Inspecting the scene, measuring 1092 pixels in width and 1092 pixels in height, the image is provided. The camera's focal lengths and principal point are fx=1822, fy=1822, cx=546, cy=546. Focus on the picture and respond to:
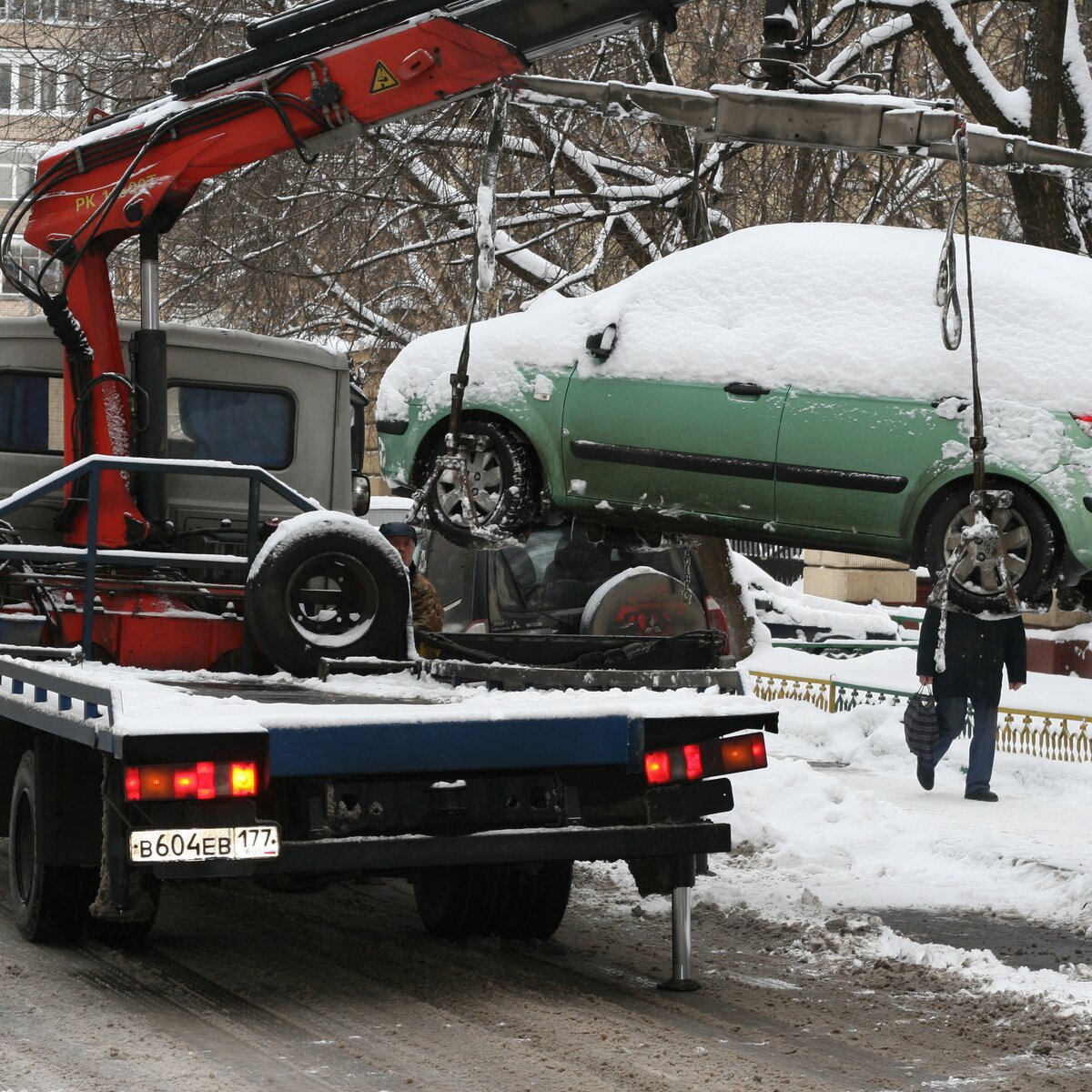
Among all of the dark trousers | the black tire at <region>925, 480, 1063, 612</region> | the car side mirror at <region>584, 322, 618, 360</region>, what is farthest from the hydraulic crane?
the dark trousers

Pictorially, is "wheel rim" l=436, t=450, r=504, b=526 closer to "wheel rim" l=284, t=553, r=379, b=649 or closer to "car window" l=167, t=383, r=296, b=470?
"car window" l=167, t=383, r=296, b=470

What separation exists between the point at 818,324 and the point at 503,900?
10.2ft

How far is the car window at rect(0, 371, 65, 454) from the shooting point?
8.02 m

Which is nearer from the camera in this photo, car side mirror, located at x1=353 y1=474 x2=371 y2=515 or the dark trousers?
car side mirror, located at x1=353 y1=474 x2=371 y2=515

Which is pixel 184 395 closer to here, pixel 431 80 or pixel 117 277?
pixel 431 80

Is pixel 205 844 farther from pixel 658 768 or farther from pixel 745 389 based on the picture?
pixel 745 389

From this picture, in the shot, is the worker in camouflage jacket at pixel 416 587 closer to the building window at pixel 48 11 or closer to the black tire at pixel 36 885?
the black tire at pixel 36 885

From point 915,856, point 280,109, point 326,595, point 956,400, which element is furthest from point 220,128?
point 915,856

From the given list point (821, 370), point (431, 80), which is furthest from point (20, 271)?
point (821, 370)

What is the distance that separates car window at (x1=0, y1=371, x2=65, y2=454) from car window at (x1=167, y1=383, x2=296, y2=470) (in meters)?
0.49

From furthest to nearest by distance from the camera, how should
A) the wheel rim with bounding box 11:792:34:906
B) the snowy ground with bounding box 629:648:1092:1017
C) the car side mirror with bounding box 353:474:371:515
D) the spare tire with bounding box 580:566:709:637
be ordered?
the car side mirror with bounding box 353:474:371:515 → the spare tire with bounding box 580:566:709:637 → the snowy ground with bounding box 629:648:1092:1017 → the wheel rim with bounding box 11:792:34:906

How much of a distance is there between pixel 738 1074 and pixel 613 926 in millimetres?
2136

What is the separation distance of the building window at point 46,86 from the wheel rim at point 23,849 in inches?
466

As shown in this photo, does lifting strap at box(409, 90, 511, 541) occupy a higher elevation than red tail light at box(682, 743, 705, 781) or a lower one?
higher
